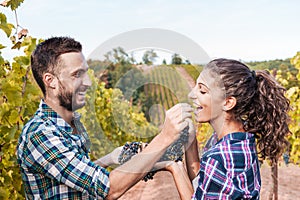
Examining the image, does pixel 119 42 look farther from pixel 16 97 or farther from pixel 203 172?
pixel 16 97

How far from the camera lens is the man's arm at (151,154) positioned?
166 cm

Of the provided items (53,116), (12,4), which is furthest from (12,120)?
(53,116)

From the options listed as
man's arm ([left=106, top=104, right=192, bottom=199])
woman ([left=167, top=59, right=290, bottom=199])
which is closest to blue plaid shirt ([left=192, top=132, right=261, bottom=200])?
woman ([left=167, top=59, right=290, bottom=199])

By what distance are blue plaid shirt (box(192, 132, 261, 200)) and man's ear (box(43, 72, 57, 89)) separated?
2.47 feet

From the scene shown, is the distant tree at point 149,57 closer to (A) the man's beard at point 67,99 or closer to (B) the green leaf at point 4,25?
(A) the man's beard at point 67,99

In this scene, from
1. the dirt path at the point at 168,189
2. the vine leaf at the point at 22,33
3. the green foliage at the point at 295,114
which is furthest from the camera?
the dirt path at the point at 168,189

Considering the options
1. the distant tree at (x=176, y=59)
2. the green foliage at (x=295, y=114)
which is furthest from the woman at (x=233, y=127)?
the green foliage at (x=295, y=114)

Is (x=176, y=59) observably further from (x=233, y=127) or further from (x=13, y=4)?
(x=13, y=4)

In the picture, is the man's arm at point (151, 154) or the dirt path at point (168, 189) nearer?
the man's arm at point (151, 154)

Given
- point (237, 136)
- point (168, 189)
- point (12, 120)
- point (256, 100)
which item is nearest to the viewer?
point (237, 136)

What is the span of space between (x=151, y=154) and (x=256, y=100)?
25.3 inches

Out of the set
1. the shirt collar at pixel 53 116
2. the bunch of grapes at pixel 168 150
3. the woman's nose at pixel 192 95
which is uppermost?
the woman's nose at pixel 192 95

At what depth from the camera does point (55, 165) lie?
1.78 metres

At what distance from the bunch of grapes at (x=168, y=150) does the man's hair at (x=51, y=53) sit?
48 centimetres
